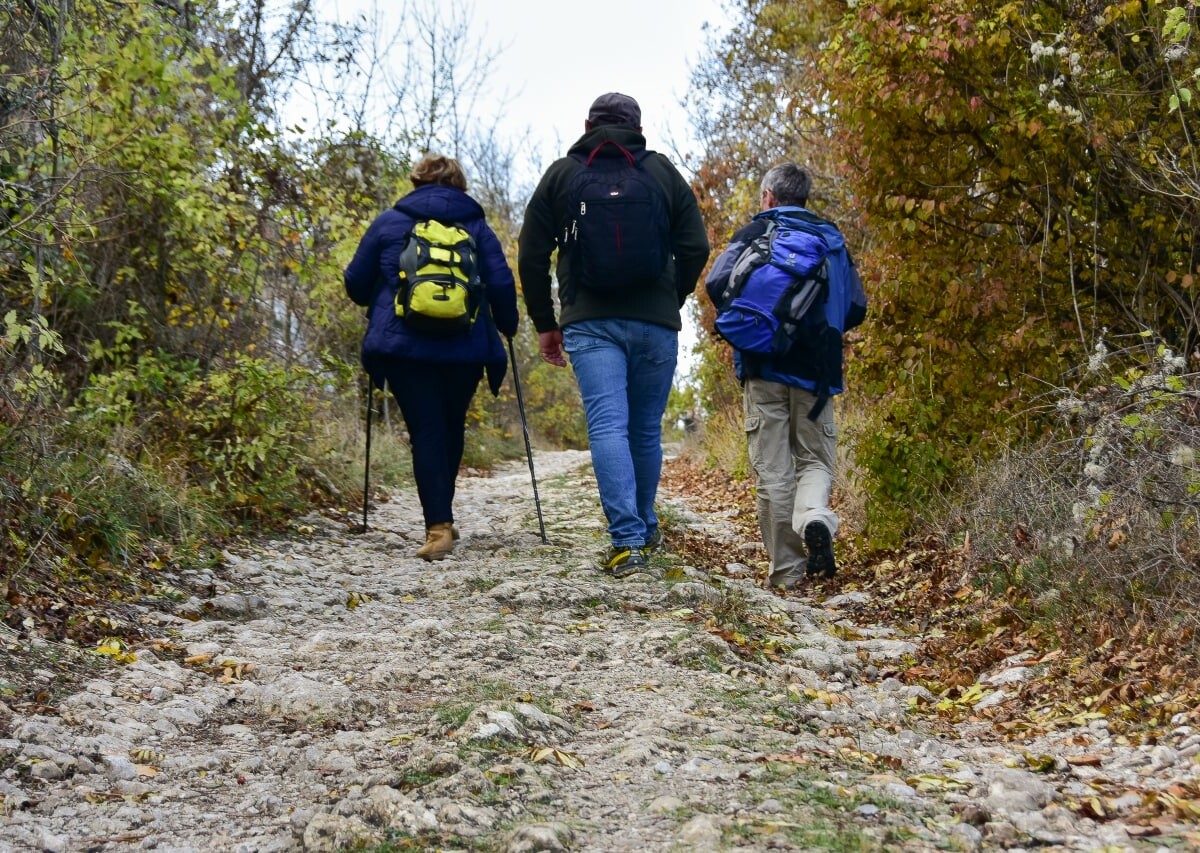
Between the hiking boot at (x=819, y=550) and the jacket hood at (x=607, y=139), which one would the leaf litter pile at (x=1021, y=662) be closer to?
the hiking boot at (x=819, y=550)

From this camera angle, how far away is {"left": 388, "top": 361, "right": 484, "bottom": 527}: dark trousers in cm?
679

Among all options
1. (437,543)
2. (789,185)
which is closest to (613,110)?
(789,185)

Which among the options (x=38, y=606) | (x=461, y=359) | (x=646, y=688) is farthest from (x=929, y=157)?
(x=38, y=606)

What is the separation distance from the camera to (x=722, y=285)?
6.04m

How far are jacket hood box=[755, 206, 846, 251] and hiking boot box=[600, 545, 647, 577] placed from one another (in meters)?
1.87

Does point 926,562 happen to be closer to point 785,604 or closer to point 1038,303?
point 785,604

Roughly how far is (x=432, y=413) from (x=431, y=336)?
1.56 feet

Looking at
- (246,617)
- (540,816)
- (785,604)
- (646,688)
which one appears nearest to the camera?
(540,816)

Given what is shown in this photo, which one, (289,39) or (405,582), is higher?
(289,39)

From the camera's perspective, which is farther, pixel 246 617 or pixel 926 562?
pixel 926 562

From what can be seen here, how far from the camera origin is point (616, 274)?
227 inches

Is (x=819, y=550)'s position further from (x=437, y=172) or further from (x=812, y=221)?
(x=437, y=172)

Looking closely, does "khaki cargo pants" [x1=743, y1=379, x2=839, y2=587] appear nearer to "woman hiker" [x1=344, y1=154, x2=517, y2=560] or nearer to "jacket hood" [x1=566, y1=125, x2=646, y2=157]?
"jacket hood" [x1=566, y1=125, x2=646, y2=157]

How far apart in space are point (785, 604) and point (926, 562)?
88cm
